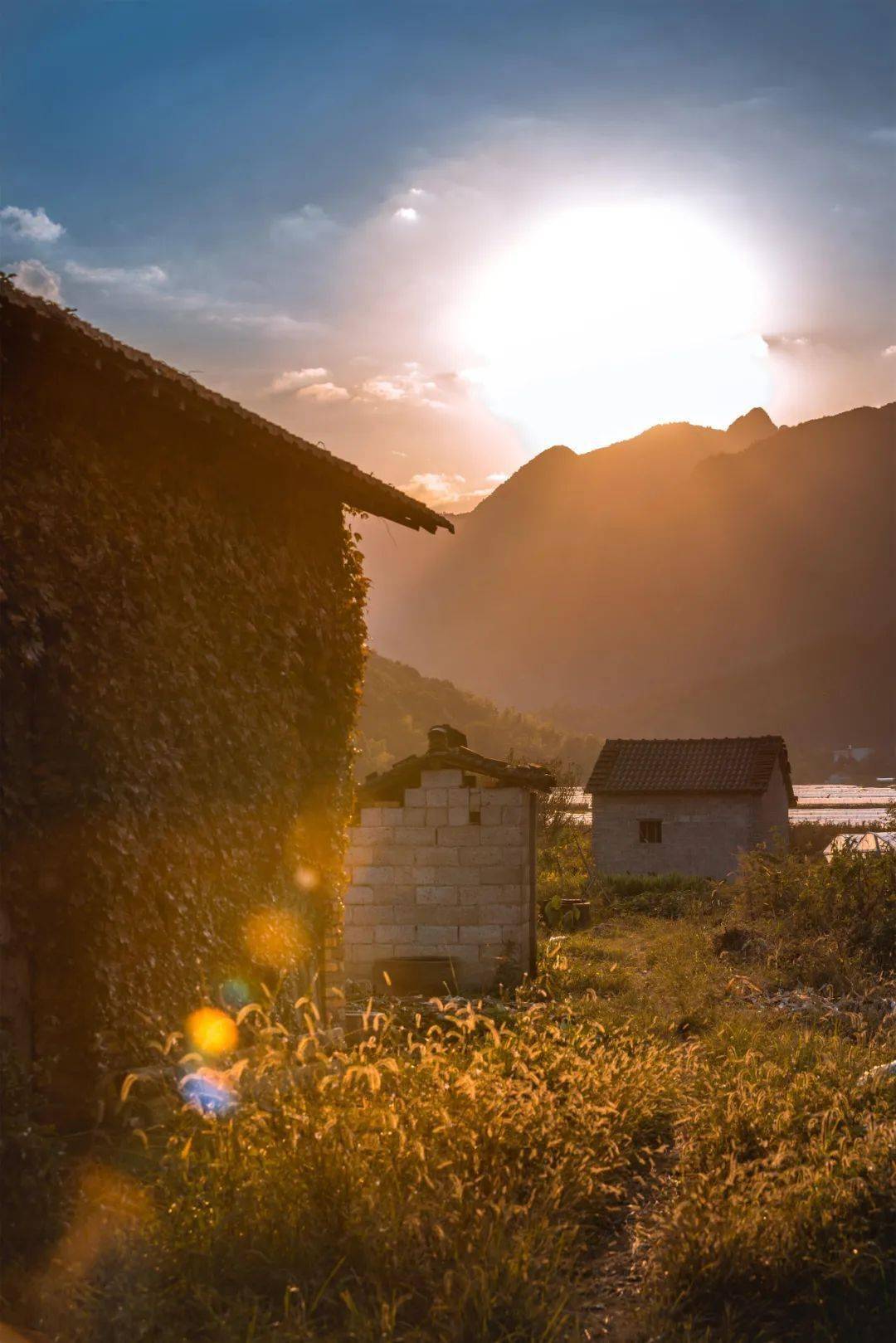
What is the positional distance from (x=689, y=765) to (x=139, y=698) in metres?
31.5

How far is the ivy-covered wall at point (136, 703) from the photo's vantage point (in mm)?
7637

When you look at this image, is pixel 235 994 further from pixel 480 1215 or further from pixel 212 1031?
pixel 480 1215

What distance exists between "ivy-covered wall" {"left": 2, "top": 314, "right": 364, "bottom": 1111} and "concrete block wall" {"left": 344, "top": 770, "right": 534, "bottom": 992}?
6.05 metres

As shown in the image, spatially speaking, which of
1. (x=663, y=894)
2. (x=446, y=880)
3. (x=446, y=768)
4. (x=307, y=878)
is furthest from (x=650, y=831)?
(x=307, y=878)

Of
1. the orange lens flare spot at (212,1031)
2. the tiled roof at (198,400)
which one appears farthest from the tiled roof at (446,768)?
the orange lens flare spot at (212,1031)

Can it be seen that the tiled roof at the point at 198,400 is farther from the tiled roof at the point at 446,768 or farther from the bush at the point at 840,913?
the bush at the point at 840,913

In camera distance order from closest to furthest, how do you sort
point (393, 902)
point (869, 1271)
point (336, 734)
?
point (869, 1271)
point (336, 734)
point (393, 902)

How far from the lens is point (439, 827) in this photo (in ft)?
55.4

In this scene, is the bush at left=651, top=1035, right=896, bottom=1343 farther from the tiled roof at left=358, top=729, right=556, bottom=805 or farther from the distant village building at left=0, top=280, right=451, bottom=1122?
the tiled roof at left=358, top=729, right=556, bottom=805

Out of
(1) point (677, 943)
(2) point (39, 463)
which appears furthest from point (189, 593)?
(1) point (677, 943)

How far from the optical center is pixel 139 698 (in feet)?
27.6

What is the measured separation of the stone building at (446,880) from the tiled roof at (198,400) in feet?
17.7

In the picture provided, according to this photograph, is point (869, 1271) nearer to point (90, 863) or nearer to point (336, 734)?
point (90, 863)

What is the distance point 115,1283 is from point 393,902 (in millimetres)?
11708
